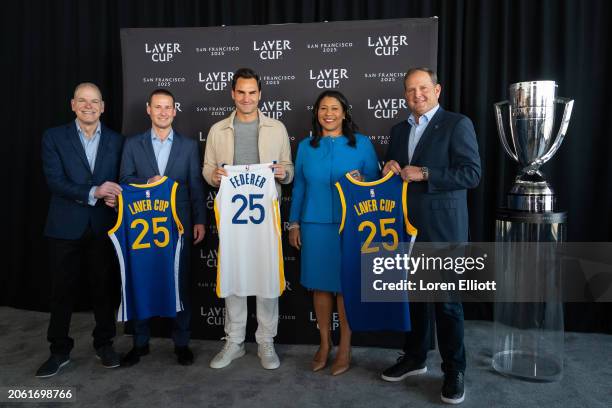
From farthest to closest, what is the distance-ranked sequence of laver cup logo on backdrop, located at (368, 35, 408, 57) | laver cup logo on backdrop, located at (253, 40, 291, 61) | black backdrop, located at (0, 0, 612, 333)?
black backdrop, located at (0, 0, 612, 333) → laver cup logo on backdrop, located at (253, 40, 291, 61) → laver cup logo on backdrop, located at (368, 35, 408, 57)

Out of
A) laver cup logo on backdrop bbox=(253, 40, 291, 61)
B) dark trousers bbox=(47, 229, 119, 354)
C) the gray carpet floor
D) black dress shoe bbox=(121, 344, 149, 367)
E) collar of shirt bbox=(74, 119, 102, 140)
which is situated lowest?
the gray carpet floor

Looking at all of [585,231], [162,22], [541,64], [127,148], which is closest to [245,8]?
A: [162,22]

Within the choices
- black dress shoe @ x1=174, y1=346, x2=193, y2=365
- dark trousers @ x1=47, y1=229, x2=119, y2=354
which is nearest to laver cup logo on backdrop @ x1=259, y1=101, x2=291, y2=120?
dark trousers @ x1=47, y1=229, x2=119, y2=354

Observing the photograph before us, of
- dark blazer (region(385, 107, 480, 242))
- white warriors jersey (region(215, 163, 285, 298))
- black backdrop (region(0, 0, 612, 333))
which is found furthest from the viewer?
black backdrop (region(0, 0, 612, 333))

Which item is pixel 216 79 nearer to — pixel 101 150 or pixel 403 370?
pixel 101 150

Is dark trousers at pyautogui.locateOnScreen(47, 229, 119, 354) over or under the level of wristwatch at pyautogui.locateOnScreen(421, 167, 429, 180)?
under

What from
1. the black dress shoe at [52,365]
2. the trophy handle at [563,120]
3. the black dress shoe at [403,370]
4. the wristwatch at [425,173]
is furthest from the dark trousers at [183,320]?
the trophy handle at [563,120]

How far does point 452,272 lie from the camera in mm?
2273

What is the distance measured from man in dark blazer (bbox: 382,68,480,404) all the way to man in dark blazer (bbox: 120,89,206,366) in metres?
1.20

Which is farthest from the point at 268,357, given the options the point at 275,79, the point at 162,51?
the point at 162,51

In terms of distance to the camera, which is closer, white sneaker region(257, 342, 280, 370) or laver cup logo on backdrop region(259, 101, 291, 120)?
white sneaker region(257, 342, 280, 370)

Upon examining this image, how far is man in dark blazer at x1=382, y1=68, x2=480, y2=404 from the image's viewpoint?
2.25 m

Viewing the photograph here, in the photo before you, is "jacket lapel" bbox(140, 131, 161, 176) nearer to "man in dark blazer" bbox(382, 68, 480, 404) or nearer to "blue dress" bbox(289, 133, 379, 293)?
"blue dress" bbox(289, 133, 379, 293)

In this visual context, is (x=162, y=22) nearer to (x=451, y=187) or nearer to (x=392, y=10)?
(x=392, y=10)
